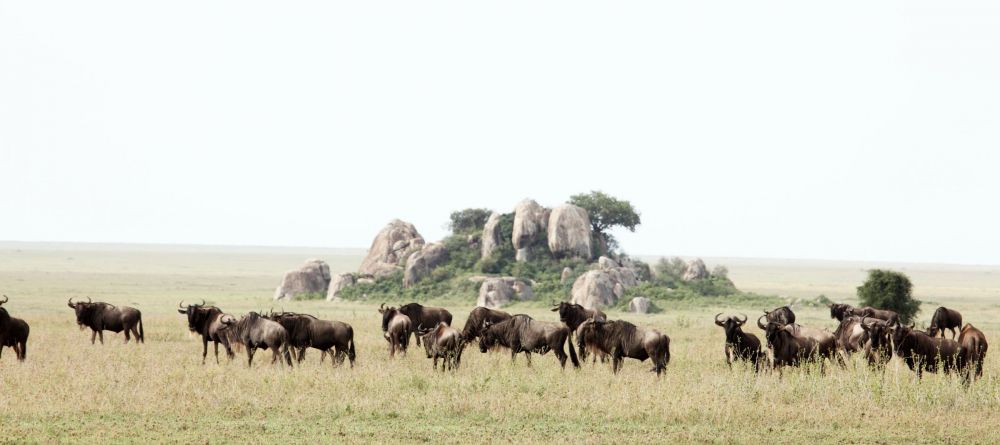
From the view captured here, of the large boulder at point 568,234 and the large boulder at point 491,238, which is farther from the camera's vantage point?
the large boulder at point 491,238

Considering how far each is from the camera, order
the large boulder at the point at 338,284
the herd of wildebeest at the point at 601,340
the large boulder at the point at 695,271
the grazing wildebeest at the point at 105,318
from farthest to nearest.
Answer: the large boulder at the point at 695,271
the large boulder at the point at 338,284
the grazing wildebeest at the point at 105,318
the herd of wildebeest at the point at 601,340

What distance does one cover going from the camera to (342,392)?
16.6 metres

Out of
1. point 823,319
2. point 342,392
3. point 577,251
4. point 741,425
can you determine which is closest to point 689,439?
point 741,425

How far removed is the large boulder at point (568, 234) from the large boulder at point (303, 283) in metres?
13.4

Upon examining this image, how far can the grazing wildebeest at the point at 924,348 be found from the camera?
1761 cm

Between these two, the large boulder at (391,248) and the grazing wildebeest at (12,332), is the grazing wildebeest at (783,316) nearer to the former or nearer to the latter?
the grazing wildebeest at (12,332)

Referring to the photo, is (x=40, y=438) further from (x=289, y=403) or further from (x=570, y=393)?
(x=570, y=393)

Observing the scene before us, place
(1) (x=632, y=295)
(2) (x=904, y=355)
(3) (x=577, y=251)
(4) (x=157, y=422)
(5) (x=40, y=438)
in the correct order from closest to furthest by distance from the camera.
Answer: (5) (x=40, y=438)
(4) (x=157, y=422)
(2) (x=904, y=355)
(1) (x=632, y=295)
(3) (x=577, y=251)

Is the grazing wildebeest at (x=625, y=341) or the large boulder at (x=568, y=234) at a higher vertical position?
the large boulder at (x=568, y=234)

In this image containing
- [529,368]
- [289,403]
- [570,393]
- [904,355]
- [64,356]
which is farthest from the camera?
[64,356]

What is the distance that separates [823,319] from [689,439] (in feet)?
108

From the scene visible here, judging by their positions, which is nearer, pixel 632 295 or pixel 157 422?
pixel 157 422

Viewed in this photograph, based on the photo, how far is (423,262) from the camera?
190 feet

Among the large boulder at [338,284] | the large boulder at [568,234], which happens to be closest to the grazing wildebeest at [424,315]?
the large boulder at [338,284]
